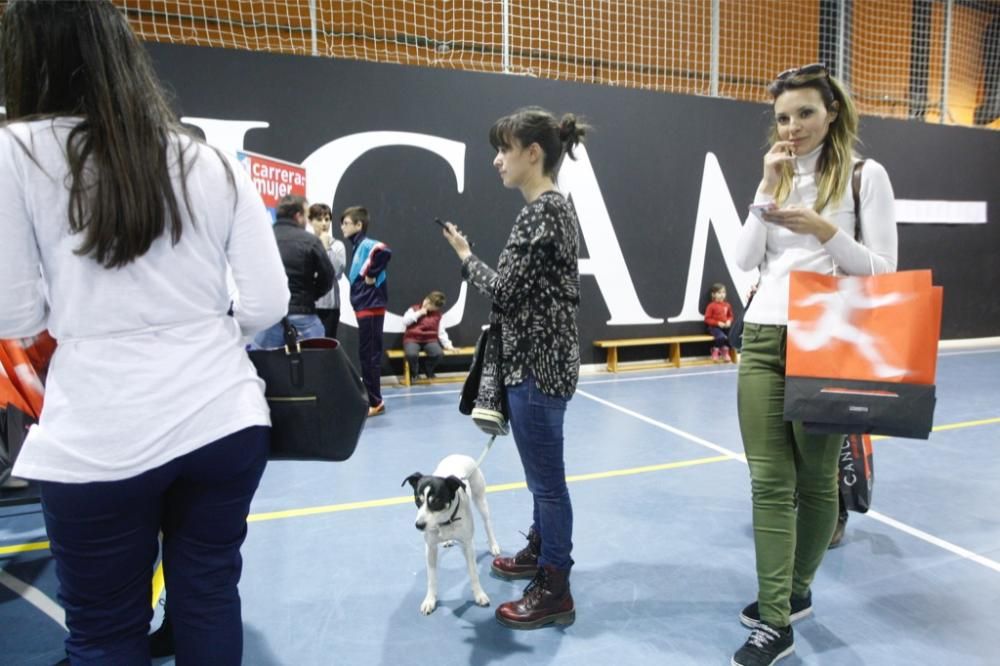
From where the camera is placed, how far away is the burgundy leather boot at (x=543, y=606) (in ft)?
7.11

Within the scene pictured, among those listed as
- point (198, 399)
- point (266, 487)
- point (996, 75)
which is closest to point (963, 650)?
point (198, 399)

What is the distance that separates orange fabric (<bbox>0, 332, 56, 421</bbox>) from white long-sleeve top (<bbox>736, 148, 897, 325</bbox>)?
1.75m

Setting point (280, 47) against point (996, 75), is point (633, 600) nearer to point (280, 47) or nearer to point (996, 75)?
point (280, 47)

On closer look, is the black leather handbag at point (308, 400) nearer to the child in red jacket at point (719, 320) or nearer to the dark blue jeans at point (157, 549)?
the dark blue jeans at point (157, 549)

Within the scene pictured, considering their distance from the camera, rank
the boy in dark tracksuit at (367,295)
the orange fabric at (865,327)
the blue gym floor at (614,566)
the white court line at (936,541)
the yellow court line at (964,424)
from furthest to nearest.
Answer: the boy in dark tracksuit at (367,295) → the yellow court line at (964,424) → the white court line at (936,541) → the blue gym floor at (614,566) → the orange fabric at (865,327)

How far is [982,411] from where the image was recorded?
205 inches

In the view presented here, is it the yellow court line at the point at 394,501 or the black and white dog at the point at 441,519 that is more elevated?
the black and white dog at the point at 441,519

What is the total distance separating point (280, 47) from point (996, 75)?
1043 cm

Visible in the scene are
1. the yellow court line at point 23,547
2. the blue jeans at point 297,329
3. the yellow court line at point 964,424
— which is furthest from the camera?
the yellow court line at point 964,424

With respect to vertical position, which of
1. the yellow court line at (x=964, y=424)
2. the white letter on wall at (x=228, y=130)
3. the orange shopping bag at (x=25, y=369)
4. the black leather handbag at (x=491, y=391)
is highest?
the white letter on wall at (x=228, y=130)

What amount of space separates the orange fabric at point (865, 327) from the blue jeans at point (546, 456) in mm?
716

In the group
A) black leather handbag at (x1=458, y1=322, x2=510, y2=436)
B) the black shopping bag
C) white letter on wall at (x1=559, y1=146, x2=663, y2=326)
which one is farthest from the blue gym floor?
white letter on wall at (x1=559, y1=146, x2=663, y2=326)

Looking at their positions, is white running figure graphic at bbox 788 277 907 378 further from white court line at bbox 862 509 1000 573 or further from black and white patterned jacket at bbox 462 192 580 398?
white court line at bbox 862 509 1000 573

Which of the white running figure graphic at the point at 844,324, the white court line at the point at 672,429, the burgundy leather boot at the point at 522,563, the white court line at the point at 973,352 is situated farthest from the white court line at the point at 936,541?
the white court line at the point at 973,352
